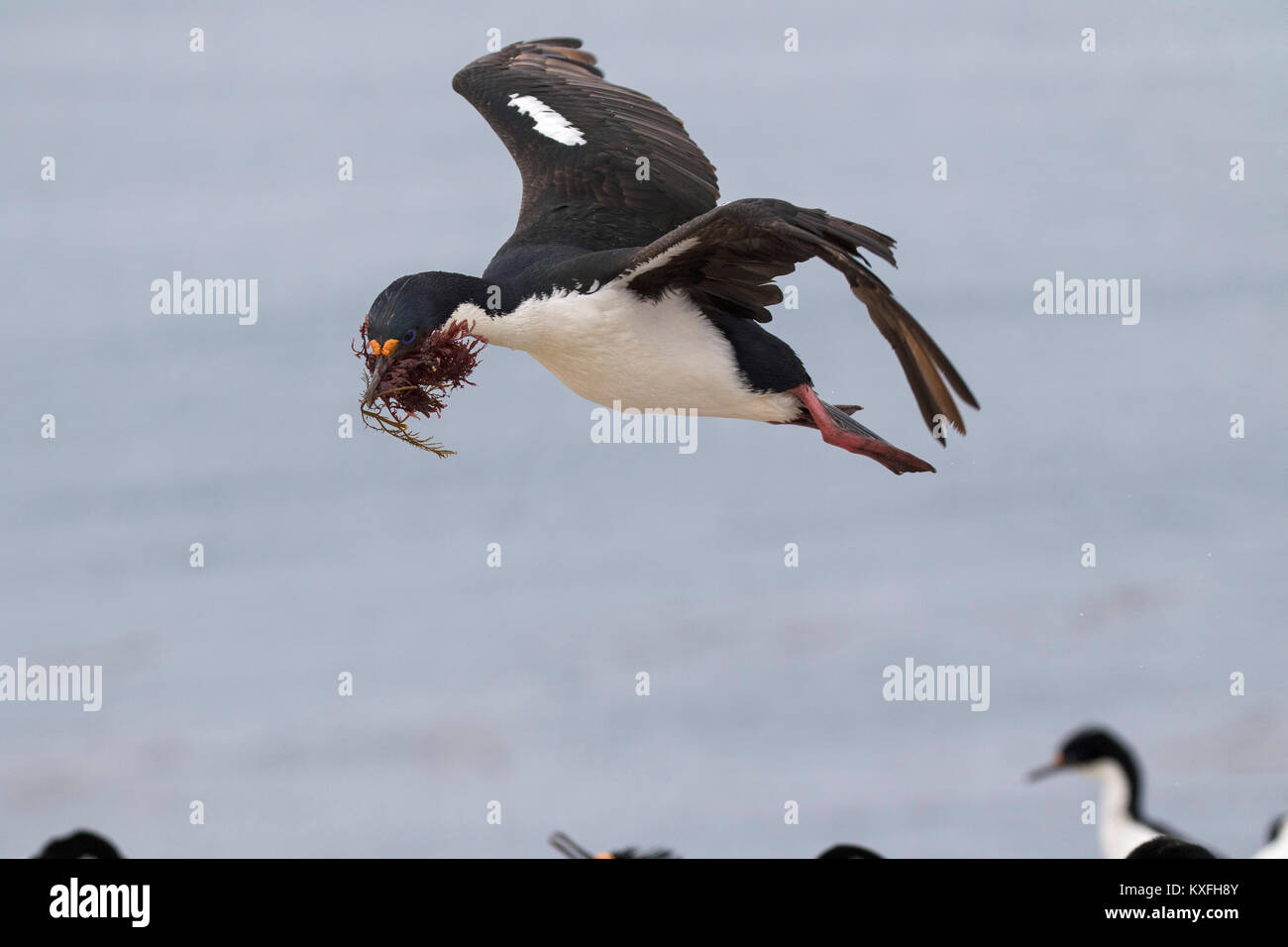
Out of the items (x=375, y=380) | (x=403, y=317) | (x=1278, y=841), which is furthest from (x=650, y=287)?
(x=1278, y=841)

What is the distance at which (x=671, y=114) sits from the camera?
16.5m

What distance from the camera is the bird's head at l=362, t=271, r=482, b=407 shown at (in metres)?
13.1

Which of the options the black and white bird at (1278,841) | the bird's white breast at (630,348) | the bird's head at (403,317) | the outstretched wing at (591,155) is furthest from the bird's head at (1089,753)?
the bird's head at (403,317)

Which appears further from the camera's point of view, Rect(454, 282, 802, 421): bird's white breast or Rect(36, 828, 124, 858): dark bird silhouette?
Rect(36, 828, 124, 858): dark bird silhouette

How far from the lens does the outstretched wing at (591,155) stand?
15422 millimetres

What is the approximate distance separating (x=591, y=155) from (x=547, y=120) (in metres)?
0.79

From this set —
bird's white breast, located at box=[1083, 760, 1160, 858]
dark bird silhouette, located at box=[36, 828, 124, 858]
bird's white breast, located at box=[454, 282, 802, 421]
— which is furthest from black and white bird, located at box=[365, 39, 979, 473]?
bird's white breast, located at box=[1083, 760, 1160, 858]

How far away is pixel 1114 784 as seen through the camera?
2506 centimetres

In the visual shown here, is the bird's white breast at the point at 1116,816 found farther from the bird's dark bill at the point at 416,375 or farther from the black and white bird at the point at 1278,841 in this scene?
the bird's dark bill at the point at 416,375

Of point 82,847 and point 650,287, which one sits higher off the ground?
point 650,287

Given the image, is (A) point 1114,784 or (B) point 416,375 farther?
(A) point 1114,784

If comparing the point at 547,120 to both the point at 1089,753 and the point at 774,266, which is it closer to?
the point at 774,266

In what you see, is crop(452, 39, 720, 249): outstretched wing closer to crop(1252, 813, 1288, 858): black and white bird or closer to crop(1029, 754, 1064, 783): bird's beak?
crop(1252, 813, 1288, 858): black and white bird

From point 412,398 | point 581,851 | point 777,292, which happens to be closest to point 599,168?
point 777,292
